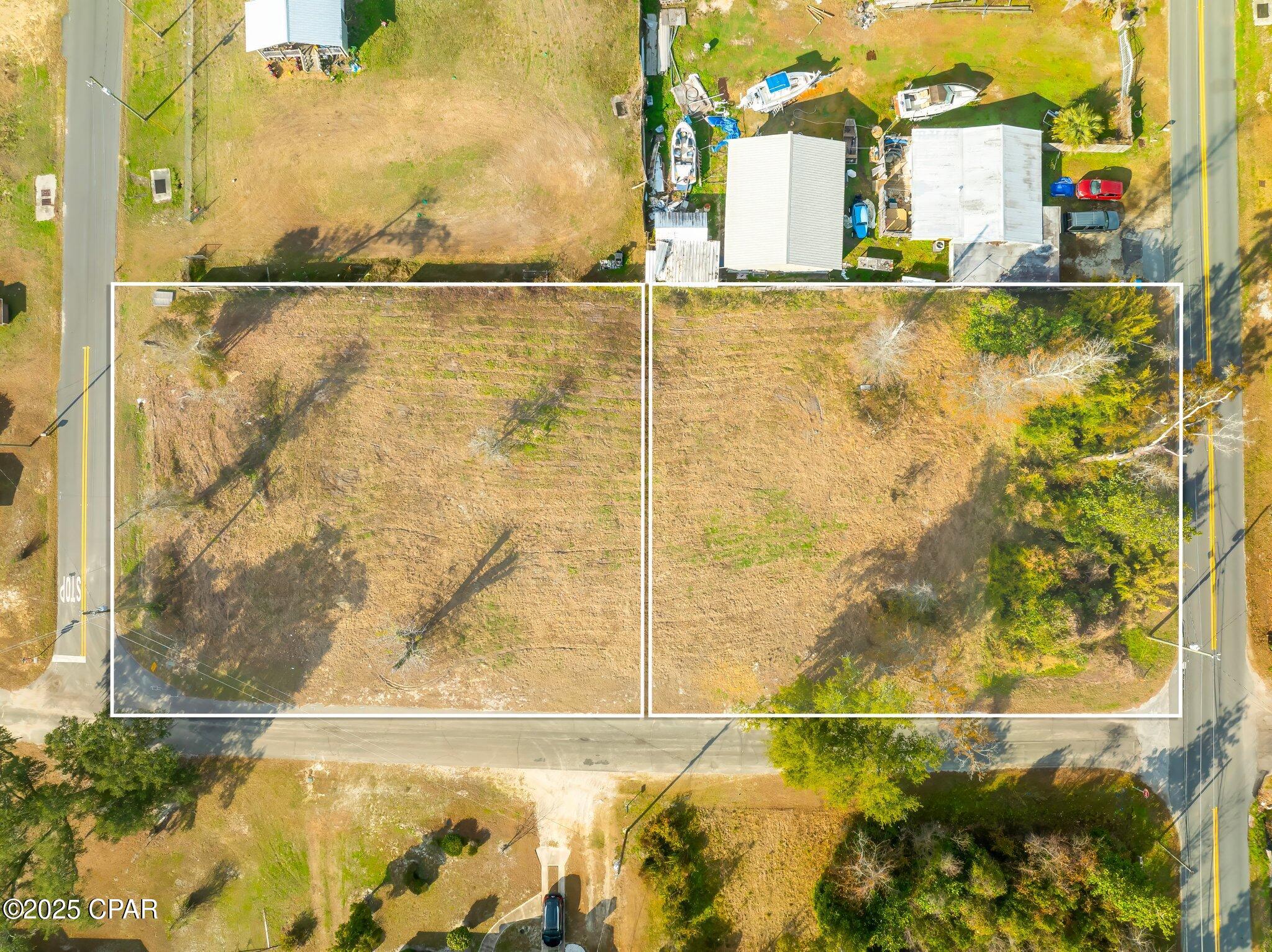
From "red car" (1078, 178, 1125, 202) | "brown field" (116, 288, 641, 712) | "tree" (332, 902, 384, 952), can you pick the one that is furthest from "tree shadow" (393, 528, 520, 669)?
"red car" (1078, 178, 1125, 202)

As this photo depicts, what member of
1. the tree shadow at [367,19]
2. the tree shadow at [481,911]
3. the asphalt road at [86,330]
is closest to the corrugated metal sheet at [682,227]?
the tree shadow at [367,19]

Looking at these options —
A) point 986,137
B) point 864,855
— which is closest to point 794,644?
point 864,855

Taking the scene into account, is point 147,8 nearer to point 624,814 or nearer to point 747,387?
point 747,387

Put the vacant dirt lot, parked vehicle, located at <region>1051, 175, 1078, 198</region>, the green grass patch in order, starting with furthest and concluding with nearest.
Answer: the vacant dirt lot, the green grass patch, parked vehicle, located at <region>1051, 175, 1078, 198</region>

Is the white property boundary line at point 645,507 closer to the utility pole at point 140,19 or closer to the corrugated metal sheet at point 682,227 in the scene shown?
the corrugated metal sheet at point 682,227

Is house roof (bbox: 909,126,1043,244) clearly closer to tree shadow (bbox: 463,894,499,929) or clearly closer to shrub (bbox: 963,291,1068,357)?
shrub (bbox: 963,291,1068,357)
